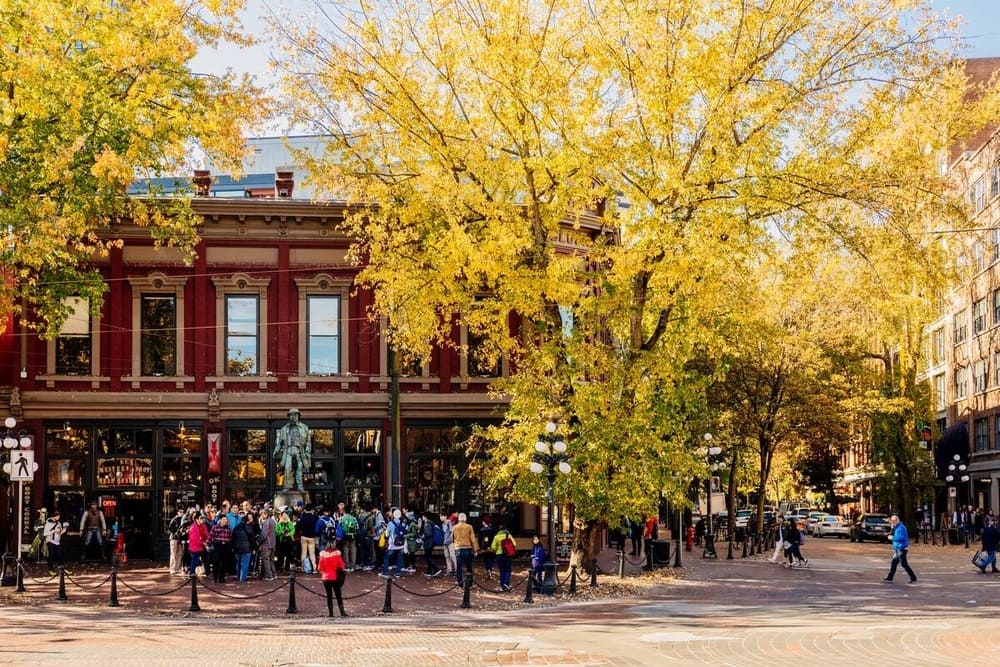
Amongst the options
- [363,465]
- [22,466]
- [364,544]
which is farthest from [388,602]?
[363,465]

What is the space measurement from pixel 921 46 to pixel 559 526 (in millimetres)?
21767

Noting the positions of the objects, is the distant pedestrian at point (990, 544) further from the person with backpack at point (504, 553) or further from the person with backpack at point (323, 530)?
the person with backpack at point (323, 530)

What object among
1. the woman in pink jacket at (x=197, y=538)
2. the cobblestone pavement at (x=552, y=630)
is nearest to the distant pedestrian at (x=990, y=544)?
the cobblestone pavement at (x=552, y=630)

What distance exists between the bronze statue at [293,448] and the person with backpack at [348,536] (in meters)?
2.68

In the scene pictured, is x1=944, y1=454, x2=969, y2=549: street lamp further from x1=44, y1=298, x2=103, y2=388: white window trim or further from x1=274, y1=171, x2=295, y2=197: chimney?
x1=44, y1=298, x2=103, y2=388: white window trim

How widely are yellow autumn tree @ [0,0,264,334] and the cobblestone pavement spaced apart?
308 inches

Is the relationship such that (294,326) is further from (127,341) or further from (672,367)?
(672,367)

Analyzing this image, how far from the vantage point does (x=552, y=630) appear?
2038 cm

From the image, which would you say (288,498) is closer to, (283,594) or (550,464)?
(283,594)

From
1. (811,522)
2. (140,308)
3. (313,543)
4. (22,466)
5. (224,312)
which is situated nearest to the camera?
(22,466)

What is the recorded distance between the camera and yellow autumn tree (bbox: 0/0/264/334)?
25359 mm

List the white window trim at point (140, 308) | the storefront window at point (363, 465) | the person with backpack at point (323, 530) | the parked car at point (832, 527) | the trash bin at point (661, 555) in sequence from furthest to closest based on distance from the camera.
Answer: the parked car at point (832, 527)
the storefront window at point (363, 465)
the white window trim at point (140, 308)
the trash bin at point (661, 555)
the person with backpack at point (323, 530)

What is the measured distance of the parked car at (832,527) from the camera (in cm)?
7044

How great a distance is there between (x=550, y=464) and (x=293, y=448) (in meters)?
9.31
